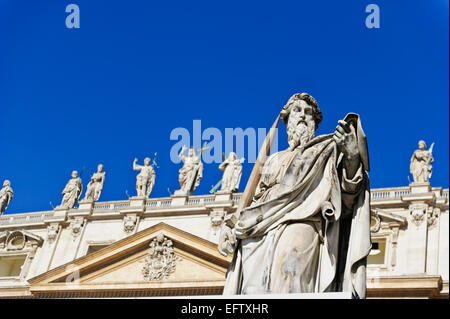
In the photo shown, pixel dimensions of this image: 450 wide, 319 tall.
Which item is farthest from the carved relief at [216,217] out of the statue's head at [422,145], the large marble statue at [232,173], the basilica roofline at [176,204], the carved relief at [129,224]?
the statue's head at [422,145]

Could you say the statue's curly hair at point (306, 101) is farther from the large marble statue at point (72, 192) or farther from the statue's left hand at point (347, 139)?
the large marble statue at point (72, 192)

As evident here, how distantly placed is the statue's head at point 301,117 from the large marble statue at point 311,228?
12.6 inches

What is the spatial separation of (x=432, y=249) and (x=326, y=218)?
2021 cm

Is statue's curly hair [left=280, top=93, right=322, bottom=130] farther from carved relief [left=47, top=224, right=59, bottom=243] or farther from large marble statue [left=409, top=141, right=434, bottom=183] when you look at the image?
carved relief [left=47, top=224, right=59, bottom=243]

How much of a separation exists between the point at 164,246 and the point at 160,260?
68 cm

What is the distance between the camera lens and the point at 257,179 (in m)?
5.43

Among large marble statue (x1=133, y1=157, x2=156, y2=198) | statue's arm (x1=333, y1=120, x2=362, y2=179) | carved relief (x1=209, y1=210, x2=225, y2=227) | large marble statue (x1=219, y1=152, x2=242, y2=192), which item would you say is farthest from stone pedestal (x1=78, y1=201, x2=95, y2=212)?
statue's arm (x1=333, y1=120, x2=362, y2=179)

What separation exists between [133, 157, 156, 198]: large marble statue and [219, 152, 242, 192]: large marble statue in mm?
3609

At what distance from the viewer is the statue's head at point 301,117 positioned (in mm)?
5433

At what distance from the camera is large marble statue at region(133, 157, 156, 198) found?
29203mm

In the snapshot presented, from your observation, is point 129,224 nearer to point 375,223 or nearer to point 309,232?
point 375,223

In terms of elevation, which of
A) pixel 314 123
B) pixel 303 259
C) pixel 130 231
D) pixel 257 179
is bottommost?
pixel 303 259
